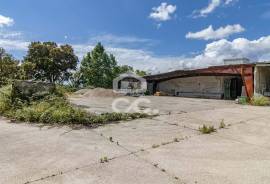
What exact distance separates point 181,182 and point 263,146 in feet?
10.1

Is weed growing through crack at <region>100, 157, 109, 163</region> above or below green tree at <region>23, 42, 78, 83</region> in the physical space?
below

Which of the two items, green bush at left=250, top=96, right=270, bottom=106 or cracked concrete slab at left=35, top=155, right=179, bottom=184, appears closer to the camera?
cracked concrete slab at left=35, top=155, right=179, bottom=184

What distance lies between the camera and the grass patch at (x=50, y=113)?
8469 millimetres

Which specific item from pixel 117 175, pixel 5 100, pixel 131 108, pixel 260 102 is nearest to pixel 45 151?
pixel 117 175

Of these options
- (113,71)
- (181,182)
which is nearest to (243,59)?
(181,182)

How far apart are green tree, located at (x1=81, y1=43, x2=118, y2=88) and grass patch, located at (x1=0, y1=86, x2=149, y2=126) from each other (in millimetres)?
28272

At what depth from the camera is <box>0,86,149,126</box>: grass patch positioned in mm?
8469

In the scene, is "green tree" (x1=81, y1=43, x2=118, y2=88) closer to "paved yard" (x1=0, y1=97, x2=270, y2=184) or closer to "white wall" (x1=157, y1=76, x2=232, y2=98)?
"white wall" (x1=157, y1=76, x2=232, y2=98)

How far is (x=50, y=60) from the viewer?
123ft

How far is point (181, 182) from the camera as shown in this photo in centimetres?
393

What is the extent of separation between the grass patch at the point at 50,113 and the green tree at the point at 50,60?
27.4 metres

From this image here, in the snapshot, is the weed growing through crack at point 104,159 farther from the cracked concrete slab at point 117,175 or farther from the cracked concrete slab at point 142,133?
the cracked concrete slab at point 142,133

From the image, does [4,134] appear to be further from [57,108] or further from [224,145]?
[224,145]

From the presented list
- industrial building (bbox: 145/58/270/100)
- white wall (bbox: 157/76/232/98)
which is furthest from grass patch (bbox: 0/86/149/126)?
white wall (bbox: 157/76/232/98)
